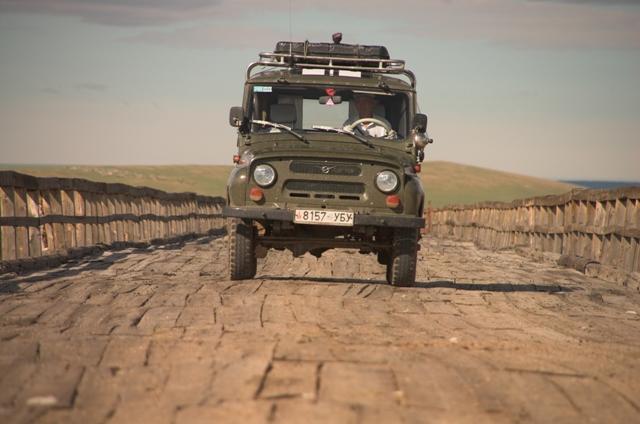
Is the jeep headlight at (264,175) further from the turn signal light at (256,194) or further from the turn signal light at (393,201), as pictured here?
the turn signal light at (393,201)

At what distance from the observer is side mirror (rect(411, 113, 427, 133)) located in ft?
37.6

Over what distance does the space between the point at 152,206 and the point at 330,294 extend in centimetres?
1321

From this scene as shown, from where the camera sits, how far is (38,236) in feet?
43.9

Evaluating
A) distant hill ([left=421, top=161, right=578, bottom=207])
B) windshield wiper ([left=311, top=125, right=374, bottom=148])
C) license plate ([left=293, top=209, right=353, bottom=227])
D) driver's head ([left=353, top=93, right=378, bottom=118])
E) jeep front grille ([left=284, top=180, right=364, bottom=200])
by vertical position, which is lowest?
distant hill ([left=421, top=161, right=578, bottom=207])

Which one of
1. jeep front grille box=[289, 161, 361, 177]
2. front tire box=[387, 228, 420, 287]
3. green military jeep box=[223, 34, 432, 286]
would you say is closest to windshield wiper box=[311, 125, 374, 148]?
green military jeep box=[223, 34, 432, 286]

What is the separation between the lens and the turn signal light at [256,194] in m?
10.5

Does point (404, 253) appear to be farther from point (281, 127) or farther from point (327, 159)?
point (281, 127)

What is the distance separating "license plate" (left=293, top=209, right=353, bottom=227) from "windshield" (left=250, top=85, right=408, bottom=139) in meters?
1.37

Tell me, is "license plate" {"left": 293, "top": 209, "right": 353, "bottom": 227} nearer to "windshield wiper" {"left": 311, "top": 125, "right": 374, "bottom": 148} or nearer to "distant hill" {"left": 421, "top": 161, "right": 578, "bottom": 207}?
"windshield wiper" {"left": 311, "top": 125, "right": 374, "bottom": 148}

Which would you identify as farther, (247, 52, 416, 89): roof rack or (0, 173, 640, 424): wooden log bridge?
(247, 52, 416, 89): roof rack

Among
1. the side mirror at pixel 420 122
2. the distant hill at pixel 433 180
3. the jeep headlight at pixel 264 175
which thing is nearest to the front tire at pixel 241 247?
the jeep headlight at pixel 264 175

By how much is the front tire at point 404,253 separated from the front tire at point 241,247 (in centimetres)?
150

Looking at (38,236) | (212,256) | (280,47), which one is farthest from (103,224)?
(280,47)

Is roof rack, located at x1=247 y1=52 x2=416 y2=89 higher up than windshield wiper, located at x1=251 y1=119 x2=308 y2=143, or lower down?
higher up
